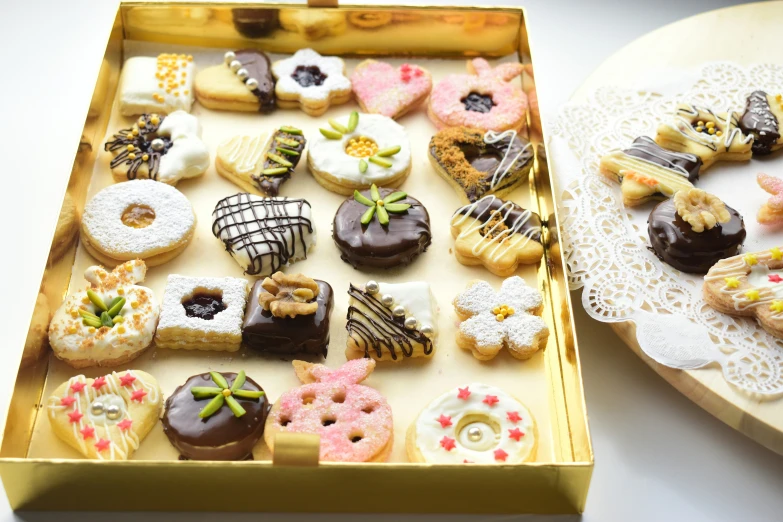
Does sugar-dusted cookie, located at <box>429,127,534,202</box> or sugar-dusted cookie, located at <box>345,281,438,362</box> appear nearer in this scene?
sugar-dusted cookie, located at <box>345,281,438,362</box>

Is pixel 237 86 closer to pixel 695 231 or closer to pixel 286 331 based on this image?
pixel 286 331

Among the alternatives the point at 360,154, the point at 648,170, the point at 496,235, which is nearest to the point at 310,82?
the point at 360,154

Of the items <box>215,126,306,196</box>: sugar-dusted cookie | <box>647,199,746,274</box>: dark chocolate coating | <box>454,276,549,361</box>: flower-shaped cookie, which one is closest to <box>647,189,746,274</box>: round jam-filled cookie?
<box>647,199,746,274</box>: dark chocolate coating

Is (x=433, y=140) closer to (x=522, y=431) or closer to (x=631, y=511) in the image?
(x=522, y=431)

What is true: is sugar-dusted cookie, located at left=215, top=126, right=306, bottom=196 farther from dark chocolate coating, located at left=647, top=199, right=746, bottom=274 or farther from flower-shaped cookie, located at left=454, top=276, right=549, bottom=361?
dark chocolate coating, located at left=647, top=199, right=746, bottom=274

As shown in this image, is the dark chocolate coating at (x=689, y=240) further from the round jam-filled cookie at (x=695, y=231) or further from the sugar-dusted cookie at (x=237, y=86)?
the sugar-dusted cookie at (x=237, y=86)

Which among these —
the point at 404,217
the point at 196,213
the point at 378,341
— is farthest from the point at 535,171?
the point at 196,213

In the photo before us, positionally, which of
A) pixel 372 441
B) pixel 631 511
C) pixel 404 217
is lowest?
pixel 631 511
